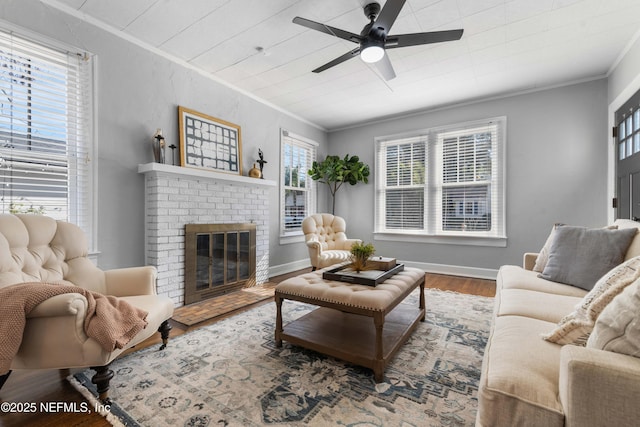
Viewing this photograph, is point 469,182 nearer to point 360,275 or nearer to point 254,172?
point 360,275

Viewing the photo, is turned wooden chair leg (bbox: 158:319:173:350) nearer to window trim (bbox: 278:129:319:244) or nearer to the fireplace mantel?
the fireplace mantel

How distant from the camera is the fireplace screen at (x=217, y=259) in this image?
Result: 3.20m

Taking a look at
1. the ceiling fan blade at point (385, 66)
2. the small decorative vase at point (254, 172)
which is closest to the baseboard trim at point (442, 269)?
the small decorative vase at point (254, 172)

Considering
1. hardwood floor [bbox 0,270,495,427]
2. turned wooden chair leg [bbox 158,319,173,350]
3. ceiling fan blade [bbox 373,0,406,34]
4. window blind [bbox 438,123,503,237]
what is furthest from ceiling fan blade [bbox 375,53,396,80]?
hardwood floor [bbox 0,270,495,427]

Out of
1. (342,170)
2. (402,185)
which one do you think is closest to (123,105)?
(342,170)

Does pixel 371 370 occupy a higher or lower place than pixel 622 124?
lower

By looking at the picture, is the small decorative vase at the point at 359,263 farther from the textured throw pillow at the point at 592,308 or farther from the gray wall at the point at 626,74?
the gray wall at the point at 626,74

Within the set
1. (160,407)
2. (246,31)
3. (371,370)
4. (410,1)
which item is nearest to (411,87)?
(410,1)

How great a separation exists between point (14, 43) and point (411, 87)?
4.04m

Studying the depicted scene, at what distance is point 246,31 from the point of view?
274 centimetres

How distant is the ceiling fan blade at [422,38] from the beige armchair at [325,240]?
2501mm

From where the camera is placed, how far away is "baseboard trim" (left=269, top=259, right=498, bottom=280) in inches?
169

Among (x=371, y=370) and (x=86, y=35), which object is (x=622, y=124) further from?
(x=86, y=35)

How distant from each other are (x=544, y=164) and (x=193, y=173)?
179 inches
